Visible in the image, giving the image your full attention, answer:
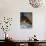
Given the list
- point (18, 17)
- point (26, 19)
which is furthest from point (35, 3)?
point (18, 17)

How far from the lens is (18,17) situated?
13.0 ft

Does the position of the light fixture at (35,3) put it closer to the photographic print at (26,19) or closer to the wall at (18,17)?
the wall at (18,17)

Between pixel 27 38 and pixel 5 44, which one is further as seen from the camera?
pixel 27 38

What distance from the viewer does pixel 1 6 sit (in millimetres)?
3896

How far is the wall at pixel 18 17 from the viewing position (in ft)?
12.8

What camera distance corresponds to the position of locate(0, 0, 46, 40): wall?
3.91 m

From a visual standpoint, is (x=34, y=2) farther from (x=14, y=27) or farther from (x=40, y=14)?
(x=14, y=27)

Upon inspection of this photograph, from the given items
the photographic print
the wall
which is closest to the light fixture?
the wall

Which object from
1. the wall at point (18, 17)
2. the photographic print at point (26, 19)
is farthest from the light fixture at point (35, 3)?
the photographic print at point (26, 19)

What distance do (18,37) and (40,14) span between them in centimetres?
98

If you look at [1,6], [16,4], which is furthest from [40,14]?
[1,6]

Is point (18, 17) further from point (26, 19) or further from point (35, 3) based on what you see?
point (35, 3)

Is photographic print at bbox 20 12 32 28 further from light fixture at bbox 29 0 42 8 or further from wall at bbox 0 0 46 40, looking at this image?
light fixture at bbox 29 0 42 8

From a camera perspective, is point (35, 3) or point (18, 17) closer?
point (18, 17)
